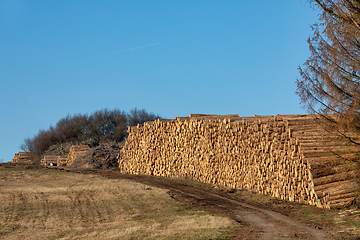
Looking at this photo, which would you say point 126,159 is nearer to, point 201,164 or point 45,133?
point 201,164

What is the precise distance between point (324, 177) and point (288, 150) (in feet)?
5.65

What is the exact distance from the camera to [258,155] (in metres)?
15.2

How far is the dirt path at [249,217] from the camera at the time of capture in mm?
8980

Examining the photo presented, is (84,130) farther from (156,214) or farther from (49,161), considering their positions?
(156,214)

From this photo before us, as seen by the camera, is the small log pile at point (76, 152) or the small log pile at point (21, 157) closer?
the small log pile at point (76, 152)

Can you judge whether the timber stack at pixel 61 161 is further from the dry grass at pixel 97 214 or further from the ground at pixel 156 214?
the ground at pixel 156 214

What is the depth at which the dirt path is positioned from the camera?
898 cm

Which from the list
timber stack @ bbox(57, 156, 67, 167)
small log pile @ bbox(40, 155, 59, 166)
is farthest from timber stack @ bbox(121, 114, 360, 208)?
small log pile @ bbox(40, 155, 59, 166)

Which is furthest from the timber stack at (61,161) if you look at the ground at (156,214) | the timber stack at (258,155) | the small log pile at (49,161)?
the ground at (156,214)

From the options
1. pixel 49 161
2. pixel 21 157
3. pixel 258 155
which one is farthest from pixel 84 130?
pixel 258 155

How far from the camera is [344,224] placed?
33.4 feet

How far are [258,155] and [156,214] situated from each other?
17.7 feet

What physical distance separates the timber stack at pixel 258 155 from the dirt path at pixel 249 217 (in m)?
1.48

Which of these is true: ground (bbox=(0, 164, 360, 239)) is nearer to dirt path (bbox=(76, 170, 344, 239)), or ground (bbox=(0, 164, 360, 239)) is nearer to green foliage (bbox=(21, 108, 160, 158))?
dirt path (bbox=(76, 170, 344, 239))
